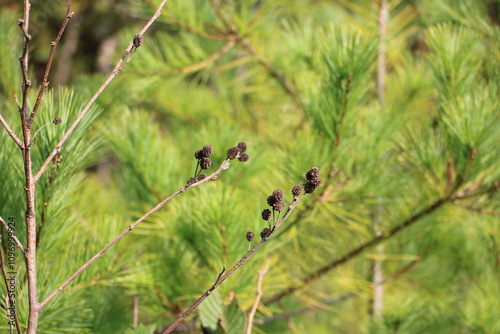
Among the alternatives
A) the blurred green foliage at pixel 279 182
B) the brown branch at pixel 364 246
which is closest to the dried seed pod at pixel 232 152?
the blurred green foliage at pixel 279 182

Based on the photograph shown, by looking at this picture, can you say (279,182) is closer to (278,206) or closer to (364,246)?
(364,246)

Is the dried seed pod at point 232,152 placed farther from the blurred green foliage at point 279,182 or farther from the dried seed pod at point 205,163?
the blurred green foliage at point 279,182

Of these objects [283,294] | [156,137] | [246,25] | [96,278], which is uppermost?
[246,25]

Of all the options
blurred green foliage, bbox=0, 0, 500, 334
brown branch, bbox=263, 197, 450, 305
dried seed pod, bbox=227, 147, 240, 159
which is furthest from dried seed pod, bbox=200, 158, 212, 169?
brown branch, bbox=263, 197, 450, 305

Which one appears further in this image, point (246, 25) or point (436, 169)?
point (246, 25)

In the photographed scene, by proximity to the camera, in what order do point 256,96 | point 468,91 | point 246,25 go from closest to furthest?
point 468,91, point 246,25, point 256,96

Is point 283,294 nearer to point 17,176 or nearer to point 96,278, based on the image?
point 96,278

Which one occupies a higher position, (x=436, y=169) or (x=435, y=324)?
Result: (x=436, y=169)

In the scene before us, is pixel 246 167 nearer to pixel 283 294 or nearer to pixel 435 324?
pixel 283 294

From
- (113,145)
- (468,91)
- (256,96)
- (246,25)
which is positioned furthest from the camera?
(256,96)

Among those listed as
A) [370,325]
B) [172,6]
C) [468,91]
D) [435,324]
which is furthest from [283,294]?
[172,6]
